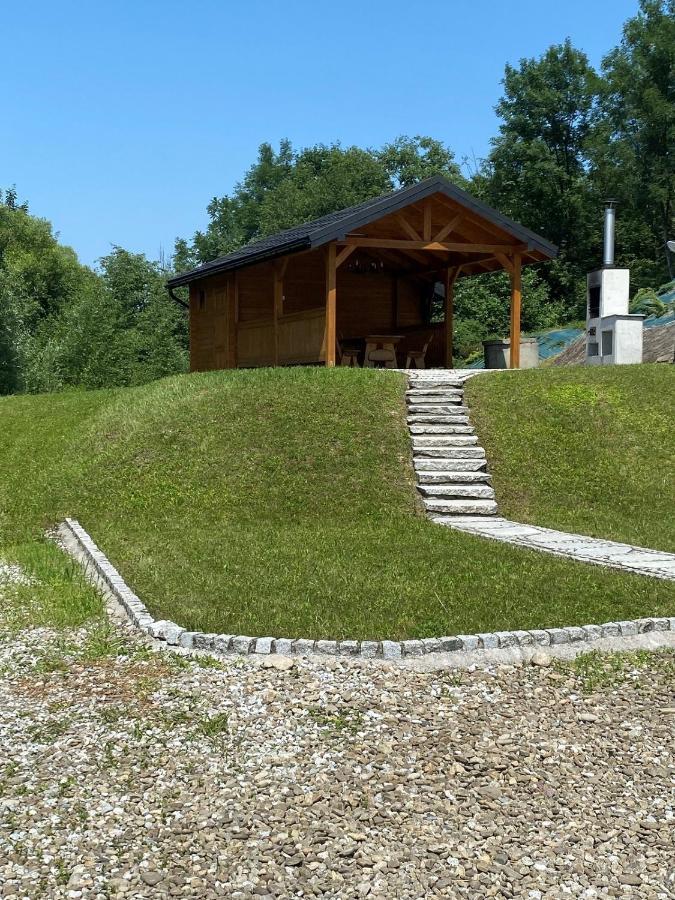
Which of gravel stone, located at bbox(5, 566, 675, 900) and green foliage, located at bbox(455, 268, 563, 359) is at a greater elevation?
green foliage, located at bbox(455, 268, 563, 359)

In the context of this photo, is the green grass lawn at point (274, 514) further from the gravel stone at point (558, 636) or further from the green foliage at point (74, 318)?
the green foliage at point (74, 318)

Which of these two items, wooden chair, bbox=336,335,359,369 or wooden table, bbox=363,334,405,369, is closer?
wooden table, bbox=363,334,405,369

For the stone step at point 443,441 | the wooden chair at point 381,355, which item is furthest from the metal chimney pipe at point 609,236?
the stone step at point 443,441

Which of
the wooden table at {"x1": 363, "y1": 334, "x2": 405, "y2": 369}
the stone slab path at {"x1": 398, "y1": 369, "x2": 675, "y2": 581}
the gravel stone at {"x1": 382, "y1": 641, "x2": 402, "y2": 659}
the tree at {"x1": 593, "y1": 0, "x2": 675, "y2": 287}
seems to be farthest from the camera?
the tree at {"x1": 593, "y1": 0, "x2": 675, "y2": 287}

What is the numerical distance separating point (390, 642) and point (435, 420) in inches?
320

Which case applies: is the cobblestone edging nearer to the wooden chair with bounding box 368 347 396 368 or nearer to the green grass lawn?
the green grass lawn

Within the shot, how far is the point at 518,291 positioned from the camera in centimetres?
1936

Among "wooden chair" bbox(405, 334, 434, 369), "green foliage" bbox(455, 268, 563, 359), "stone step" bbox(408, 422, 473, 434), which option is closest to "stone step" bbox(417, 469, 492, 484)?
"stone step" bbox(408, 422, 473, 434)

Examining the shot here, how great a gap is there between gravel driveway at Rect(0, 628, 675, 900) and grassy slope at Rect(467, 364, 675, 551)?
502 centimetres

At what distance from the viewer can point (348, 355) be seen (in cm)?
1986

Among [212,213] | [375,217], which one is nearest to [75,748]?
[375,217]

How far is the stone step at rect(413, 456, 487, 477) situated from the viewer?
40.7 feet

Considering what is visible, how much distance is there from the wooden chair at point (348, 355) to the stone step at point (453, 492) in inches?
295

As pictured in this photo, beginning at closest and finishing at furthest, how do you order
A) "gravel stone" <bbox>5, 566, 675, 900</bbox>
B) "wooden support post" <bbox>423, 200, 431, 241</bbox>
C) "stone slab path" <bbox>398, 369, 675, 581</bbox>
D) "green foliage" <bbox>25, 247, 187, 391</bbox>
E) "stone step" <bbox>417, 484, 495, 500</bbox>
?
1. "gravel stone" <bbox>5, 566, 675, 900</bbox>
2. "stone slab path" <bbox>398, 369, 675, 581</bbox>
3. "stone step" <bbox>417, 484, 495, 500</bbox>
4. "wooden support post" <bbox>423, 200, 431, 241</bbox>
5. "green foliage" <bbox>25, 247, 187, 391</bbox>
